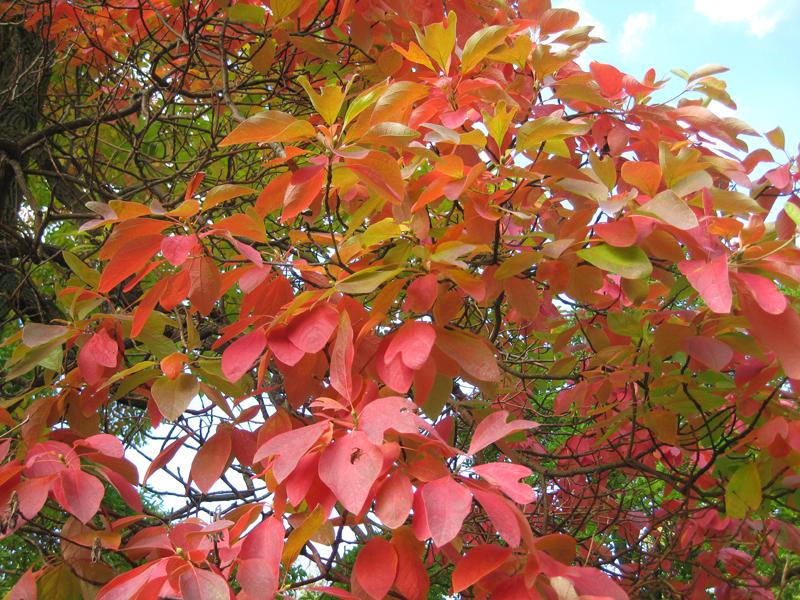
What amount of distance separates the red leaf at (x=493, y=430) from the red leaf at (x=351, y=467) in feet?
0.44

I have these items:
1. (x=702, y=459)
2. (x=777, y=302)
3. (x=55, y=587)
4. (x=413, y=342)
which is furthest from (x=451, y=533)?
(x=702, y=459)

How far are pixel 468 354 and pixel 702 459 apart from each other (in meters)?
1.54

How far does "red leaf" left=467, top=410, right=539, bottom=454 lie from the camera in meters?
0.88

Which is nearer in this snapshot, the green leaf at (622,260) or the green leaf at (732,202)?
the green leaf at (622,260)

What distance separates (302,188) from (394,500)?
18.7 inches

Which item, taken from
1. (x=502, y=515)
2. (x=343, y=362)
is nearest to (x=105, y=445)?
(x=343, y=362)

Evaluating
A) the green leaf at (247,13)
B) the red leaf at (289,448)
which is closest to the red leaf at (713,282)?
the red leaf at (289,448)

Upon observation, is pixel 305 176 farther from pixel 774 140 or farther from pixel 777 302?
pixel 774 140

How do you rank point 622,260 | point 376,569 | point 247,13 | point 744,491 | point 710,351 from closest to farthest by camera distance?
1. point 376,569
2. point 622,260
3. point 710,351
4. point 744,491
5. point 247,13

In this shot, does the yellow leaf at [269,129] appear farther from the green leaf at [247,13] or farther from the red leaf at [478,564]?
the green leaf at [247,13]

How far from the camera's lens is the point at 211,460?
4.02 ft

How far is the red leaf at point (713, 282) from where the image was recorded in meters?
0.90

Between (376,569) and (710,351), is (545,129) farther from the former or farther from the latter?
(376,569)

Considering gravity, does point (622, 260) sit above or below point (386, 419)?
above
